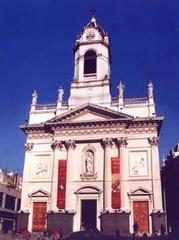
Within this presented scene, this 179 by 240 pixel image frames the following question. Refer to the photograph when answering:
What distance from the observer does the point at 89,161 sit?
35594 mm

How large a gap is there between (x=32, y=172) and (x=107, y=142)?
8974 millimetres

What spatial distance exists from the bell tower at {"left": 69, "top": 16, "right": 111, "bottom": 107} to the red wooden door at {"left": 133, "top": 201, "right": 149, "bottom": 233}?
38.0 ft

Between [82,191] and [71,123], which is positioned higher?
[71,123]

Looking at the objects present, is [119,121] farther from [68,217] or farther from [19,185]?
[19,185]

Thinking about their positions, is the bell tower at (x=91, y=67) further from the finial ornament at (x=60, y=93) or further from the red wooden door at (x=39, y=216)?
the red wooden door at (x=39, y=216)

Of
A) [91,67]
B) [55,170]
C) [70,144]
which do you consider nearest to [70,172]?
[55,170]

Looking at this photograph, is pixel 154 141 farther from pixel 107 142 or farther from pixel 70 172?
pixel 70 172

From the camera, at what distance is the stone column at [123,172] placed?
108ft

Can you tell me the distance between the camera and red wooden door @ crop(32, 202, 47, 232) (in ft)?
112

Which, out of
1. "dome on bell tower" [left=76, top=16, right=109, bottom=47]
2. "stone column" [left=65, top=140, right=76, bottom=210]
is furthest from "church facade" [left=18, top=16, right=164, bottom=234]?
"dome on bell tower" [left=76, top=16, right=109, bottom=47]

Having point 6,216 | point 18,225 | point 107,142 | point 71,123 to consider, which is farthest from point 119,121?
point 6,216

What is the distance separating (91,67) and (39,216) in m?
19.0

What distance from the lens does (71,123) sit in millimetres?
36312

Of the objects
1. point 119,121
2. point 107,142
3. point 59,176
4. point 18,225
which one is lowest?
point 18,225
